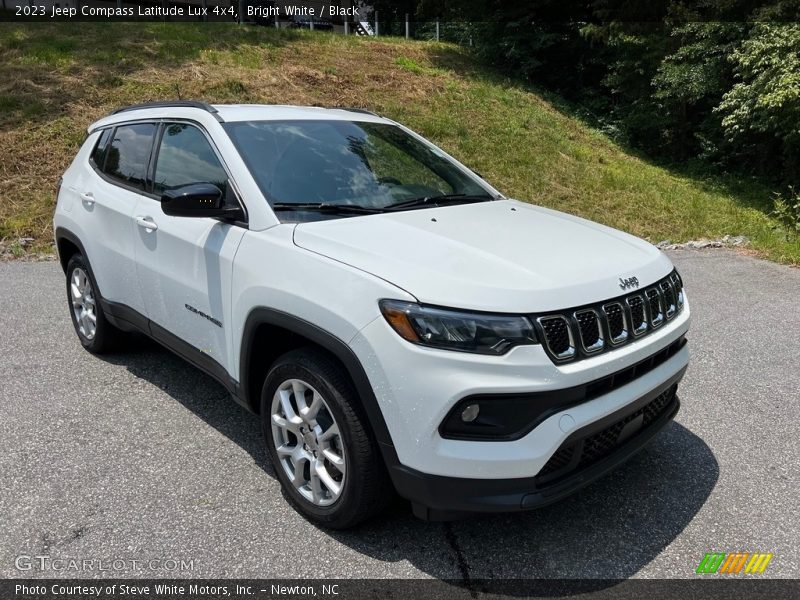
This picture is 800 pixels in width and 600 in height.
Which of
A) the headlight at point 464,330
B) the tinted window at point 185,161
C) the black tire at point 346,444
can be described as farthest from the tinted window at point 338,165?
the headlight at point 464,330

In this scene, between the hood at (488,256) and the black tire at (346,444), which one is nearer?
the hood at (488,256)

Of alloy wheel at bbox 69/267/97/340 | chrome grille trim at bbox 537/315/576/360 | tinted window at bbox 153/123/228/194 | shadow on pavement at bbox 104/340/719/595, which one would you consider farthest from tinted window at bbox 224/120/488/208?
alloy wheel at bbox 69/267/97/340

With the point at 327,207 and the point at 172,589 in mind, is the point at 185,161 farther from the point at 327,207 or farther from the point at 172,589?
the point at 172,589

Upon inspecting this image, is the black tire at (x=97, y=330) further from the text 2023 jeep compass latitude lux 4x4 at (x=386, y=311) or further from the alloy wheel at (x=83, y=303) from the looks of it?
the text 2023 jeep compass latitude lux 4x4 at (x=386, y=311)

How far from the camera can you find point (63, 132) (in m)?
11.1

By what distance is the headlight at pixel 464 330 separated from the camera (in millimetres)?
2225

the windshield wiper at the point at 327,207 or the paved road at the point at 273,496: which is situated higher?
the windshield wiper at the point at 327,207

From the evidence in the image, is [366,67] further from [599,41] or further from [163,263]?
[163,263]

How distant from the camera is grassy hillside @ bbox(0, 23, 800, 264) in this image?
34.0 ft

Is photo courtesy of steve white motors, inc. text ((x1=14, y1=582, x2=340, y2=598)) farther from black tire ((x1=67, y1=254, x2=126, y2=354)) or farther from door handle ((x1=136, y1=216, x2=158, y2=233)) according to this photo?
black tire ((x1=67, y1=254, x2=126, y2=354))

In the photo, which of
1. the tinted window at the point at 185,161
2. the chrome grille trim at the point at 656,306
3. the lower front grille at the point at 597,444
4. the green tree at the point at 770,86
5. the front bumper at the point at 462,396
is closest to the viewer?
the front bumper at the point at 462,396

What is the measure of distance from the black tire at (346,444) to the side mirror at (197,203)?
30.3 inches

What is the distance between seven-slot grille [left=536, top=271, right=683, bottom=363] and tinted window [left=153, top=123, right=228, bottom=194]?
1.80 metres
